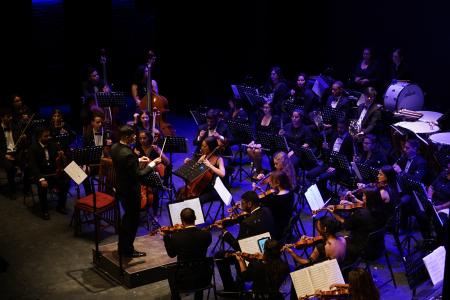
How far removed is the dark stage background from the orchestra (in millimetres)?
1579

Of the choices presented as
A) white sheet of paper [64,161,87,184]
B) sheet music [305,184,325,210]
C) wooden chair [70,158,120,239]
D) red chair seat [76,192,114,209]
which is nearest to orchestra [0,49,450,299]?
sheet music [305,184,325,210]

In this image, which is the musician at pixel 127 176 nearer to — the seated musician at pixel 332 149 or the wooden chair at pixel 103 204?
the wooden chair at pixel 103 204

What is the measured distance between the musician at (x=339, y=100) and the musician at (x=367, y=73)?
56.2 inches

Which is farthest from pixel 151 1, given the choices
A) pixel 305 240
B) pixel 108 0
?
pixel 305 240

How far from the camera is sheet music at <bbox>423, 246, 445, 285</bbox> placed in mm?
6719

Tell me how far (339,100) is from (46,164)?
5286mm

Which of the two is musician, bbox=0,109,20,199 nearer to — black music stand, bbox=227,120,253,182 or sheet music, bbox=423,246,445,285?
black music stand, bbox=227,120,253,182

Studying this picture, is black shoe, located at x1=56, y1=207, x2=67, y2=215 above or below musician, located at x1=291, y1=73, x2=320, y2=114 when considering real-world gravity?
below

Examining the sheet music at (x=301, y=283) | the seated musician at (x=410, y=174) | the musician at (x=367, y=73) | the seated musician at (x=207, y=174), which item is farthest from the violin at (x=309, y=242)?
the musician at (x=367, y=73)

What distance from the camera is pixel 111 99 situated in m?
12.1

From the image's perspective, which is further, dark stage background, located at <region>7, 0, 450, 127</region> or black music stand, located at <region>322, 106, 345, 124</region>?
dark stage background, located at <region>7, 0, 450, 127</region>

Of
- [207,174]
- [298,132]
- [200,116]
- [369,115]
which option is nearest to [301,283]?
[207,174]

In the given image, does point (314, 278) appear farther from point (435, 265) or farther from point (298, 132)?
point (298, 132)

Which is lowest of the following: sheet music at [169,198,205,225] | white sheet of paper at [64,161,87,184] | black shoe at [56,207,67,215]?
black shoe at [56,207,67,215]
